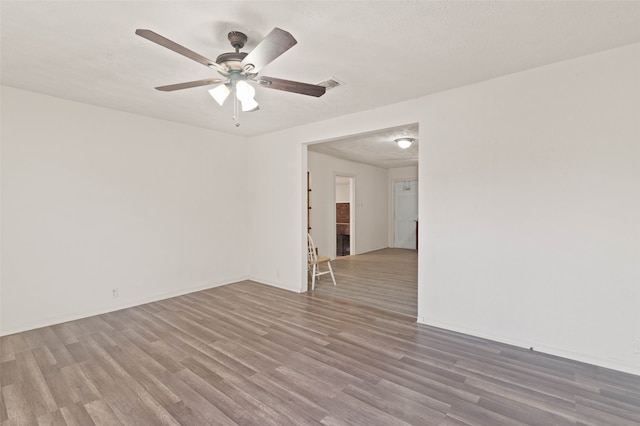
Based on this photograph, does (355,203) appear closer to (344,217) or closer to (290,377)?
(344,217)

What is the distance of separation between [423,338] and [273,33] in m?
2.90

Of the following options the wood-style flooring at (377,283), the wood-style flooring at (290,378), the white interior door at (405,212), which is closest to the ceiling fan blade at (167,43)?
the wood-style flooring at (290,378)

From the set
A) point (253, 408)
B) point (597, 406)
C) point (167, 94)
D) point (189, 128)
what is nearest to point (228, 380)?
point (253, 408)

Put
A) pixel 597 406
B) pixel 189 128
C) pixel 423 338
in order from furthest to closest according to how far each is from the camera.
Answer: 1. pixel 189 128
2. pixel 423 338
3. pixel 597 406

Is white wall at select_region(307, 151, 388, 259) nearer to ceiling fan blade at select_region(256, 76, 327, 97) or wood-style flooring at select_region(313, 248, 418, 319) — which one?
wood-style flooring at select_region(313, 248, 418, 319)

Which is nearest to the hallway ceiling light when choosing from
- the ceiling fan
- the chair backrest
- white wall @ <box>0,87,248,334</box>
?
the chair backrest

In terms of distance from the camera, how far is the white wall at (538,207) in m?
2.37

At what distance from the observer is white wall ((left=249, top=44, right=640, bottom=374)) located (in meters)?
2.37

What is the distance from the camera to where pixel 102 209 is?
3.77 metres

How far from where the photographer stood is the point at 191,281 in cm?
466

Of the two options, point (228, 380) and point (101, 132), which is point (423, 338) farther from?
point (101, 132)

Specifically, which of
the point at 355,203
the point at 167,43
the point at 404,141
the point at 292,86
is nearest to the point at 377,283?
the point at 404,141

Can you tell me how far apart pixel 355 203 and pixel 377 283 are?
3299mm

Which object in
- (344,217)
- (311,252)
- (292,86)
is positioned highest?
(292,86)
